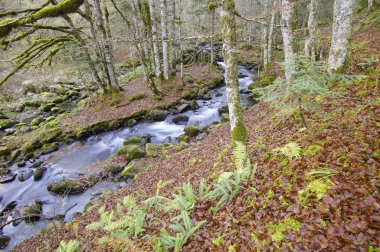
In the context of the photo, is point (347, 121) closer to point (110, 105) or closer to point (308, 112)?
point (308, 112)

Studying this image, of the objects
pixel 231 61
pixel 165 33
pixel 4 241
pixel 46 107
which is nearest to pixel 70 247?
pixel 4 241

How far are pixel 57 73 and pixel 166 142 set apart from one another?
92.6ft

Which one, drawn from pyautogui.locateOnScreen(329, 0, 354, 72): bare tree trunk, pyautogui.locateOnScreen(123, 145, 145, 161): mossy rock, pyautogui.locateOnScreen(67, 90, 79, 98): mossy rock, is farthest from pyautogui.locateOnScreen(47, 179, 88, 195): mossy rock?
pyautogui.locateOnScreen(67, 90, 79, 98): mossy rock

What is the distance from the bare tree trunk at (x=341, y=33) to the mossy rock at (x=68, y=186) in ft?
37.5

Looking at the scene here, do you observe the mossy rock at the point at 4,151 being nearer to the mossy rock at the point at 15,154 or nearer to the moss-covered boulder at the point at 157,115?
the mossy rock at the point at 15,154

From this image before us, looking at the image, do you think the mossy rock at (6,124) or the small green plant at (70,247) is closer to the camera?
the small green plant at (70,247)

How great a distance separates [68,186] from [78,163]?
2.55 m

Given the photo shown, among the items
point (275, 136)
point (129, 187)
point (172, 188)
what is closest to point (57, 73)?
point (129, 187)

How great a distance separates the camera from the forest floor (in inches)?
127

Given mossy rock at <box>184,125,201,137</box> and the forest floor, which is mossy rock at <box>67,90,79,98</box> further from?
the forest floor

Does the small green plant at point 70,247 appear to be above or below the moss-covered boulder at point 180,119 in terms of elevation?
below

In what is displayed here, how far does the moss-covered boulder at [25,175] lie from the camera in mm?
→ 12188

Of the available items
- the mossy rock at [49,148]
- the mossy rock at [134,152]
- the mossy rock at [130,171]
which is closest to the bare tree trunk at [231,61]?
the mossy rock at [130,171]

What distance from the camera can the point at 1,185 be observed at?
39.5 feet
